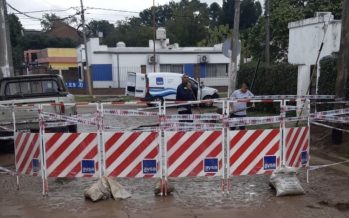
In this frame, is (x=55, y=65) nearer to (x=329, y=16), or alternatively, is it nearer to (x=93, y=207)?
(x=329, y=16)

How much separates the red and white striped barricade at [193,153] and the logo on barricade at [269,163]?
30.0 inches

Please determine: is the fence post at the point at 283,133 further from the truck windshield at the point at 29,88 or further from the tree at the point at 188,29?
the tree at the point at 188,29

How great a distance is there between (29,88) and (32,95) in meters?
0.31

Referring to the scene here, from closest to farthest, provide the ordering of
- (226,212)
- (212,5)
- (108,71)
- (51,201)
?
(226,212) < (51,201) < (108,71) < (212,5)

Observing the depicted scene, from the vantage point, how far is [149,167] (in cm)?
754

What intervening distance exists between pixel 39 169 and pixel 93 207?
54.8 inches

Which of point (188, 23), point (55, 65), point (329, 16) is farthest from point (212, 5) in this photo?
point (329, 16)

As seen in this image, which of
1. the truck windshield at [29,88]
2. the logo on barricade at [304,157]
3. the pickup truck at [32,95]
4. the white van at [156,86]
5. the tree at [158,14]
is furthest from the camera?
the tree at [158,14]

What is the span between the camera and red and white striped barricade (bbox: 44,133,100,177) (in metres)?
7.50

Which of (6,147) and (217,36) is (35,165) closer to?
(6,147)

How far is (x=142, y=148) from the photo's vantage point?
752 centimetres

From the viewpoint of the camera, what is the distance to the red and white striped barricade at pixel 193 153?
24.5 feet

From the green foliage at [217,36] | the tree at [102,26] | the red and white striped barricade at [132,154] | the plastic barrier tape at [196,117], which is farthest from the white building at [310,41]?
the tree at [102,26]

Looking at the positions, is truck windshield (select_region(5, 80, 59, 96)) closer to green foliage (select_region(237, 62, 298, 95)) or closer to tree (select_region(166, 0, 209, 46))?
green foliage (select_region(237, 62, 298, 95))
